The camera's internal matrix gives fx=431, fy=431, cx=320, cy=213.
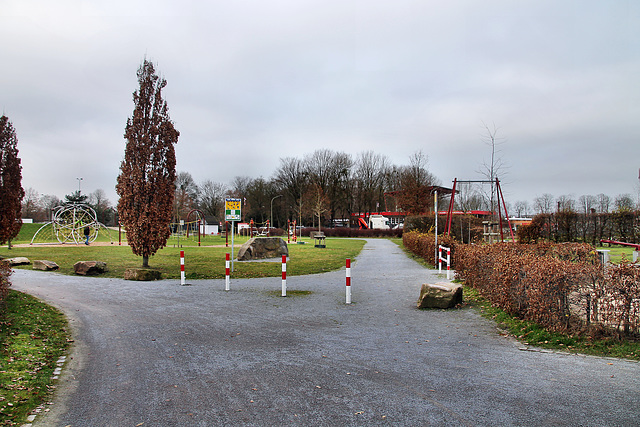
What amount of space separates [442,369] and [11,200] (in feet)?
85.1

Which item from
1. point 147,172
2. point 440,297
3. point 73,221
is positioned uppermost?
point 147,172

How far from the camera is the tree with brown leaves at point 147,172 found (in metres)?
16.7

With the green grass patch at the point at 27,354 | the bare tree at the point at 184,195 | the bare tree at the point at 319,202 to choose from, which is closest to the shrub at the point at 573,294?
the green grass patch at the point at 27,354

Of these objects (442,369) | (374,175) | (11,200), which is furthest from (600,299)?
(374,175)

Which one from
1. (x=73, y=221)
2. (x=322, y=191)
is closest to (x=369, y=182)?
(x=322, y=191)

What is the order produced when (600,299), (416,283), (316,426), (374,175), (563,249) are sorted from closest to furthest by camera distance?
1. (316,426)
2. (600,299)
3. (563,249)
4. (416,283)
5. (374,175)

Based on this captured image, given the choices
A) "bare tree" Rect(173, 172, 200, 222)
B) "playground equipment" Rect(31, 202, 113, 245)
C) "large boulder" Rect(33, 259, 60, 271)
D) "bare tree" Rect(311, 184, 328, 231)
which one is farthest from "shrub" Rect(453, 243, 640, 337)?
"bare tree" Rect(173, 172, 200, 222)

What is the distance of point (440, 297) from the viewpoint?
8883 mm

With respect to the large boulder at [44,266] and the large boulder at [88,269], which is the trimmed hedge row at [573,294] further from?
the large boulder at [44,266]

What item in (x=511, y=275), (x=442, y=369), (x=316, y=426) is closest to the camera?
(x=316, y=426)

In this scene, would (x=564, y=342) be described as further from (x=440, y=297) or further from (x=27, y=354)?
(x=27, y=354)

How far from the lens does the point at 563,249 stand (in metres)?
9.09

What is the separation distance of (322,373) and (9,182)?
2575 centimetres

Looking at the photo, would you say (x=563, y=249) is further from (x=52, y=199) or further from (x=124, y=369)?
(x=52, y=199)
